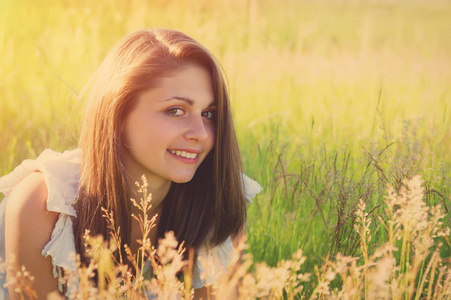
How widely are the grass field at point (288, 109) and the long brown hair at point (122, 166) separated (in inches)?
12.0

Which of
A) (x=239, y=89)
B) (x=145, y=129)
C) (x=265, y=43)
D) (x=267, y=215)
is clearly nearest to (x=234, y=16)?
(x=265, y=43)

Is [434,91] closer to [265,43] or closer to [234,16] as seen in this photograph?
[265,43]

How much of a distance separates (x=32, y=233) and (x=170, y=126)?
67 centimetres

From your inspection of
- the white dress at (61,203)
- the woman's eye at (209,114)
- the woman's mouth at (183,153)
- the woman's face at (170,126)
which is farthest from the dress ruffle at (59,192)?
the woman's eye at (209,114)

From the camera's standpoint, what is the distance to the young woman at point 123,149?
217cm

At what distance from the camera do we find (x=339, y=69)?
605 centimetres

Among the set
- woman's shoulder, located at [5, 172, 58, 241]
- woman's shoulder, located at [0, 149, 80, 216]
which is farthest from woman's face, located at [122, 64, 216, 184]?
woman's shoulder, located at [5, 172, 58, 241]

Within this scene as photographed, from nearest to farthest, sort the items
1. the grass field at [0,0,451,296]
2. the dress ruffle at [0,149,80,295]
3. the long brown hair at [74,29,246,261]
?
the dress ruffle at [0,149,80,295] → the long brown hair at [74,29,246,261] → the grass field at [0,0,451,296]

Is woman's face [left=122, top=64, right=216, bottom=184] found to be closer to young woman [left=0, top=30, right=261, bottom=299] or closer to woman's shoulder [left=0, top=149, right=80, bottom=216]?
young woman [left=0, top=30, right=261, bottom=299]

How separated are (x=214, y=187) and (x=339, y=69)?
3.88 metres

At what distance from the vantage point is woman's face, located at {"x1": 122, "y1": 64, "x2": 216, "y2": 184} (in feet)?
7.23

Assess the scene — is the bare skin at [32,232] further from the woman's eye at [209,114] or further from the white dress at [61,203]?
the woman's eye at [209,114]

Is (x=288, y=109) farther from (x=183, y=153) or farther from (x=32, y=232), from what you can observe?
(x=32, y=232)

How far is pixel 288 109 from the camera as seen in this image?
4.54 meters
